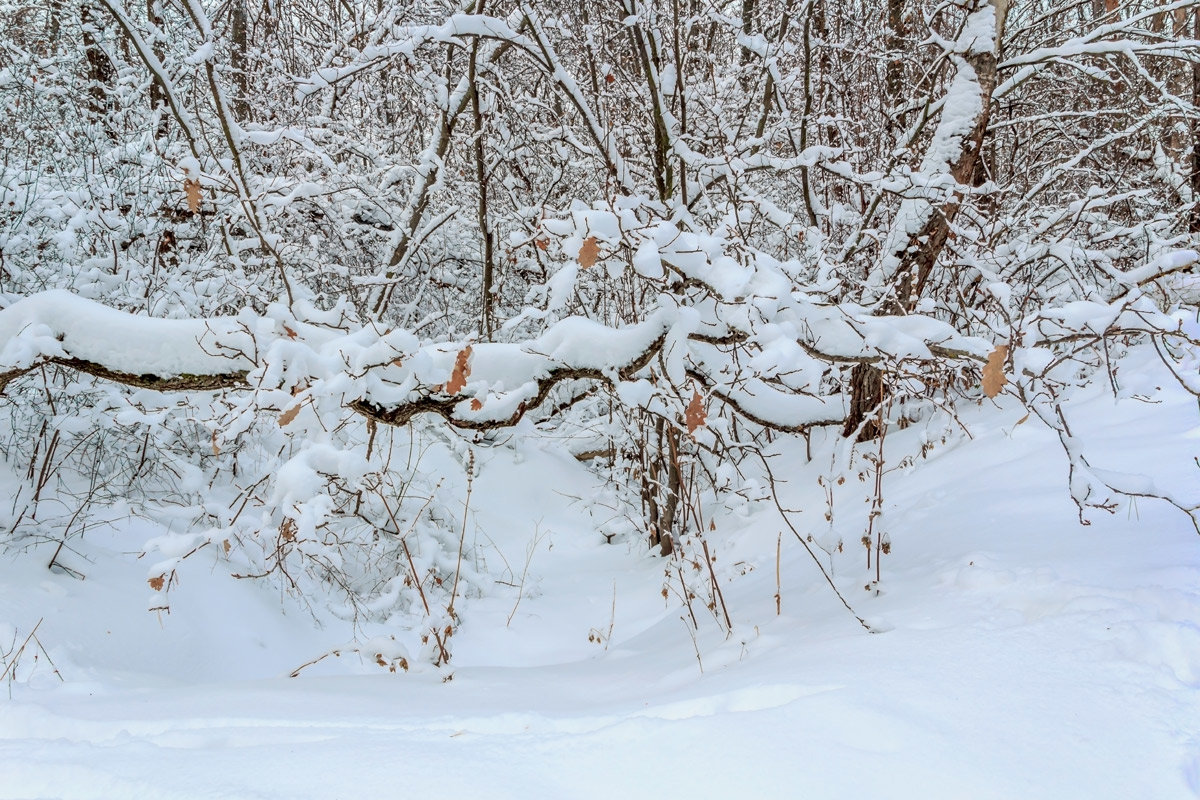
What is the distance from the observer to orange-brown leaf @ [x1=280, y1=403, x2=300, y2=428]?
1999 mm

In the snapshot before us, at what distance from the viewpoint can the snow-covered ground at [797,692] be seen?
1.41 m

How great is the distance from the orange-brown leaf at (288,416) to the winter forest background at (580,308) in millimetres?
38

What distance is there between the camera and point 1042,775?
136 centimetres

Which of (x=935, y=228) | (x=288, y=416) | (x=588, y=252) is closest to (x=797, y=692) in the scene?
(x=588, y=252)

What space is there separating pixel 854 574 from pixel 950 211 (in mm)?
2189

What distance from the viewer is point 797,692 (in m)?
1.71

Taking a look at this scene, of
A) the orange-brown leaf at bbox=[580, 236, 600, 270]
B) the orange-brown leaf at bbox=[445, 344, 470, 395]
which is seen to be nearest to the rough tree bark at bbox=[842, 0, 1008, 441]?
the orange-brown leaf at bbox=[580, 236, 600, 270]

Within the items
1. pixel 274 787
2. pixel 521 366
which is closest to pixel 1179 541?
pixel 521 366

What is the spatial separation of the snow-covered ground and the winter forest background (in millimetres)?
72

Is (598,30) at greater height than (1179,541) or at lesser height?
greater

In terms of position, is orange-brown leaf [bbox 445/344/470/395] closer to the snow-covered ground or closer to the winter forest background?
the winter forest background

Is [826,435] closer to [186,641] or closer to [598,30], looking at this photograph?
[598,30]

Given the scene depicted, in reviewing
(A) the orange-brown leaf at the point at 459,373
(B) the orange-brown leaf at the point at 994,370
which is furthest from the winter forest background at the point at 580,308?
(B) the orange-brown leaf at the point at 994,370

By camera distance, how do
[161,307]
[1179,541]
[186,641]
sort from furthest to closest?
[161,307]
[186,641]
[1179,541]
